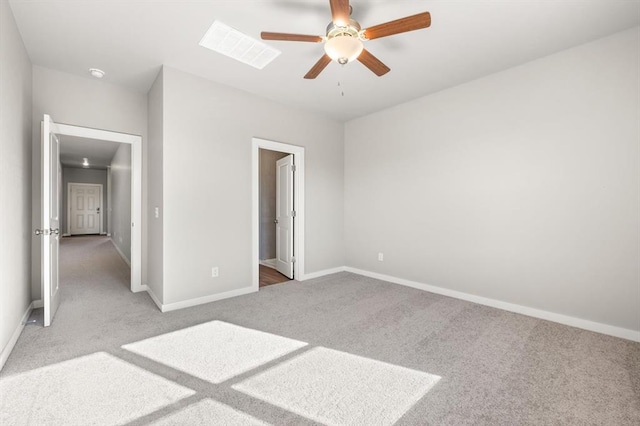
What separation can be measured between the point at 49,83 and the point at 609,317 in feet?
20.8

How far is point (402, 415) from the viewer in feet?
5.14

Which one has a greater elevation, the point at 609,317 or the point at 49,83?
the point at 49,83

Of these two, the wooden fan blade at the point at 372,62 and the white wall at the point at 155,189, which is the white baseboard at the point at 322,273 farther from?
the wooden fan blade at the point at 372,62

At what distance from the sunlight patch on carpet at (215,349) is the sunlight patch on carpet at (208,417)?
263mm

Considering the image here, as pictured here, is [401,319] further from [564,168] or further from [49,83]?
[49,83]

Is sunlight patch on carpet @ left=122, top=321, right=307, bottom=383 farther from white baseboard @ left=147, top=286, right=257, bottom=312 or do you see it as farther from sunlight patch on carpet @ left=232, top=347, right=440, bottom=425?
white baseboard @ left=147, top=286, right=257, bottom=312

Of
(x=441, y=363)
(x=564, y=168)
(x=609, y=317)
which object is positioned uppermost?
(x=564, y=168)

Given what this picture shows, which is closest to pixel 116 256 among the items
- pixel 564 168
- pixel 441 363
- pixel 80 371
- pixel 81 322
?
pixel 81 322

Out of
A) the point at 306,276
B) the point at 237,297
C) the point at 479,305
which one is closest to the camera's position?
the point at 479,305

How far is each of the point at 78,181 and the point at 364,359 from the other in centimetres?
1297

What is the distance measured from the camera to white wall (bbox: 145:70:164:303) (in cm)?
320

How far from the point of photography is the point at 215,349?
2.28m

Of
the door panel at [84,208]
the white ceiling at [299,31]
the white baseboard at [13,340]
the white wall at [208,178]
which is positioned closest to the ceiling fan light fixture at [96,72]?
the white ceiling at [299,31]

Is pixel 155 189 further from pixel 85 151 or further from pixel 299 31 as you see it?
pixel 85 151
